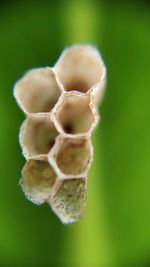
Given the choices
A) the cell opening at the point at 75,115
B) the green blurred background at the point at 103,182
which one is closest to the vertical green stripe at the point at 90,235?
the green blurred background at the point at 103,182

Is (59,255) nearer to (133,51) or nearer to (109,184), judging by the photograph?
(109,184)

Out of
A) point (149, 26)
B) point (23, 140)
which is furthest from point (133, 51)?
point (23, 140)

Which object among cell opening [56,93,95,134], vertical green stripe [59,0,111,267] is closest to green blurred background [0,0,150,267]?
vertical green stripe [59,0,111,267]

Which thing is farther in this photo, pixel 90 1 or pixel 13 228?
pixel 90 1

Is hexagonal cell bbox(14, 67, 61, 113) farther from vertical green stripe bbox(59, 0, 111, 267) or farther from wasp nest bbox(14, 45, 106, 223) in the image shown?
vertical green stripe bbox(59, 0, 111, 267)

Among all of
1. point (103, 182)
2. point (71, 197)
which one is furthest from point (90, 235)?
point (71, 197)

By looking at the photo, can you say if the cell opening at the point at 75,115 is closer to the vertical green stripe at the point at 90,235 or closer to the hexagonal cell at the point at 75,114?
the hexagonal cell at the point at 75,114
